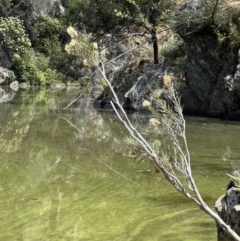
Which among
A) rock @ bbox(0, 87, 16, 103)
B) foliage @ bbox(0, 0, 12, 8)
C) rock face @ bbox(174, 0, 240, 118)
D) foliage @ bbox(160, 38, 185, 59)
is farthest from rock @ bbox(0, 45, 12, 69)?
rock face @ bbox(174, 0, 240, 118)

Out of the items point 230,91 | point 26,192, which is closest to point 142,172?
point 26,192

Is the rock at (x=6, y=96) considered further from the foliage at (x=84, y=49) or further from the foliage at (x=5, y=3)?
the foliage at (x=84, y=49)

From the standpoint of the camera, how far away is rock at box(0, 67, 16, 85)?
29609 mm

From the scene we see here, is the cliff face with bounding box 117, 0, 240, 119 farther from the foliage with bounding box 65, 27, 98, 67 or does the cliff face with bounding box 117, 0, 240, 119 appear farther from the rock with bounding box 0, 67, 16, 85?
the rock with bounding box 0, 67, 16, 85

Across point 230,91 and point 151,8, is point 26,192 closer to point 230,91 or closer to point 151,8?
point 230,91

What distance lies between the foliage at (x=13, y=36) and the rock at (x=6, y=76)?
95.5 inches

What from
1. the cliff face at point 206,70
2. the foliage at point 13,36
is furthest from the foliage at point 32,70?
the cliff face at point 206,70

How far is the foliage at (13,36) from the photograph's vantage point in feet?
103

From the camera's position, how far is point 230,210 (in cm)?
298

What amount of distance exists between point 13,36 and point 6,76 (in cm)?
358

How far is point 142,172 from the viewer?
653 centimetres

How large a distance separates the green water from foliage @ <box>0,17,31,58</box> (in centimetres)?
2196

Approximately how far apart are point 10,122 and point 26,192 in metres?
6.58

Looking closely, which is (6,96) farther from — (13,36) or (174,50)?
(13,36)
